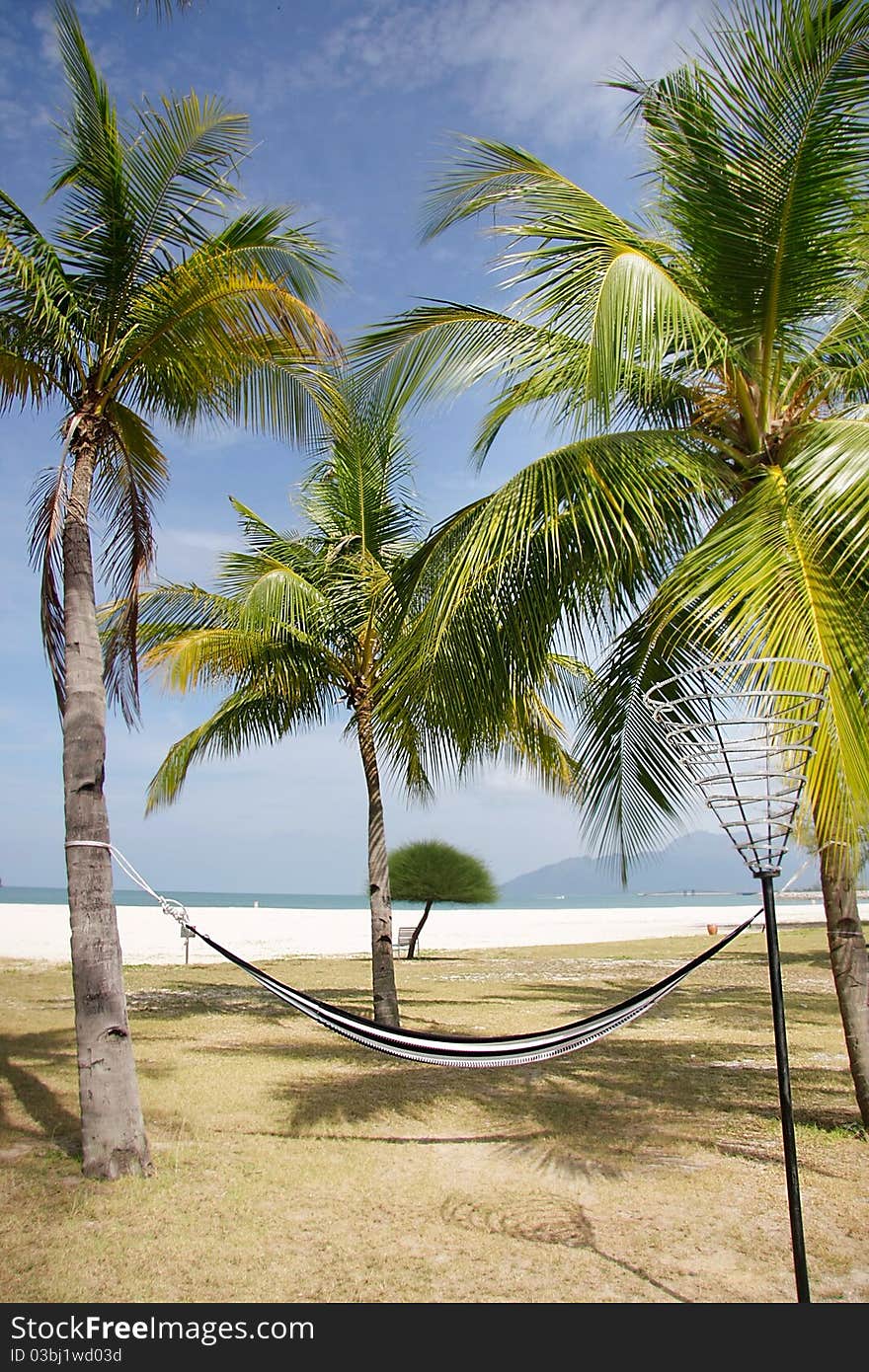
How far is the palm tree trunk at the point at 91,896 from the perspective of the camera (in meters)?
4.04

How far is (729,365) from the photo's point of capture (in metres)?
4.21

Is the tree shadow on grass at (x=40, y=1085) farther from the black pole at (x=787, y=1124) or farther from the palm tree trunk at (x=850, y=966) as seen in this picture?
the palm tree trunk at (x=850, y=966)

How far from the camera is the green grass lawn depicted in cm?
303

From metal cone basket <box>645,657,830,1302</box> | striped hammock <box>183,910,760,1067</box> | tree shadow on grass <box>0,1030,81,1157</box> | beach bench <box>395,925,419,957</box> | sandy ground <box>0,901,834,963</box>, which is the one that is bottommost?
sandy ground <box>0,901,834,963</box>

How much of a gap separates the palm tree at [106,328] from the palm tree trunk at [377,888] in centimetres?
334

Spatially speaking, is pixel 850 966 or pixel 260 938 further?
pixel 260 938

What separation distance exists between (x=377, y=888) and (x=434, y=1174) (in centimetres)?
397

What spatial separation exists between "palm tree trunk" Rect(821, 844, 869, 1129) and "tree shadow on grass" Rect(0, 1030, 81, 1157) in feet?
11.9

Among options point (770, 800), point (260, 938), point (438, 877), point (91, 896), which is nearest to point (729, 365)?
point (770, 800)

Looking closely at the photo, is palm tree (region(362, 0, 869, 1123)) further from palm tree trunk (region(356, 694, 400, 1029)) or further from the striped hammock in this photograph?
palm tree trunk (region(356, 694, 400, 1029))

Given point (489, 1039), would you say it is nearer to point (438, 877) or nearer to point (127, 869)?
point (127, 869)

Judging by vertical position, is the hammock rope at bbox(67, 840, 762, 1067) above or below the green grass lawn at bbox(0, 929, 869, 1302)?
above

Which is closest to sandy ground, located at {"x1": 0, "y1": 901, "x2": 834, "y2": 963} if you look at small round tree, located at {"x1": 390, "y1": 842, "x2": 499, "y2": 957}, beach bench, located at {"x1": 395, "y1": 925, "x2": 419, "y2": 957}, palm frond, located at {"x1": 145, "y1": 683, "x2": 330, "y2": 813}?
beach bench, located at {"x1": 395, "y1": 925, "x2": 419, "y2": 957}

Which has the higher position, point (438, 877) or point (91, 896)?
point (91, 896)
